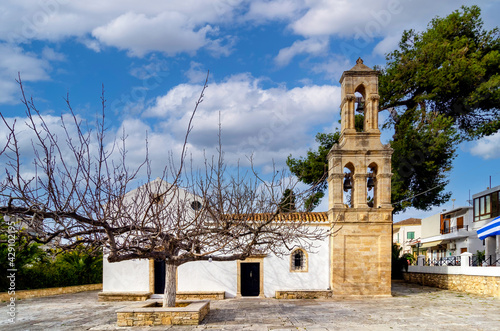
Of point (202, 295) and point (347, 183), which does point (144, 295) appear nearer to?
point (202, 295)

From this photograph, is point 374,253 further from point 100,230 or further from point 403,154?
point 100,230

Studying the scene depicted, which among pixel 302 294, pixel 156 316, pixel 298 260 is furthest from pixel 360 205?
pixel 156 316

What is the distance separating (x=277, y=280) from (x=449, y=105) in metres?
13.8

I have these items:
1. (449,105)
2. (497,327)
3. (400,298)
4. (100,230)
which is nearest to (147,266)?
(100,230)

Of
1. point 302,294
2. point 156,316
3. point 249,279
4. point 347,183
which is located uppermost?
point 347,183

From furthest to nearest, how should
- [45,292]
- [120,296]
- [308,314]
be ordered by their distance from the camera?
[45,292] < [120,296] < [308,314]

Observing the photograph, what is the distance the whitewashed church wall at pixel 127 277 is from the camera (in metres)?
17.8

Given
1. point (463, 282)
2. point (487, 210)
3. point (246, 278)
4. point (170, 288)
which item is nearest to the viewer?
point (170, 288)

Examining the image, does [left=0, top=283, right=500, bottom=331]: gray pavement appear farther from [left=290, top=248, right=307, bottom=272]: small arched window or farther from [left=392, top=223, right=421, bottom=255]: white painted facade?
[left=392, top=223, right=421, bottom=255]: white painted facade

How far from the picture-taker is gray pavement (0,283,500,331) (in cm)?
1065

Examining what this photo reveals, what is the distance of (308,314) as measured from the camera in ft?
41.6

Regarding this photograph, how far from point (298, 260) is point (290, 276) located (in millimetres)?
761

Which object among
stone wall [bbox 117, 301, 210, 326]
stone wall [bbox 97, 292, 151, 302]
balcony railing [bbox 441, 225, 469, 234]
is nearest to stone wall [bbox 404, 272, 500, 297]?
balcony railing [bbox 441, 225, 469, 234]

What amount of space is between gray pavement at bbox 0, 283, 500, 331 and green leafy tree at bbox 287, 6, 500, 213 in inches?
279
